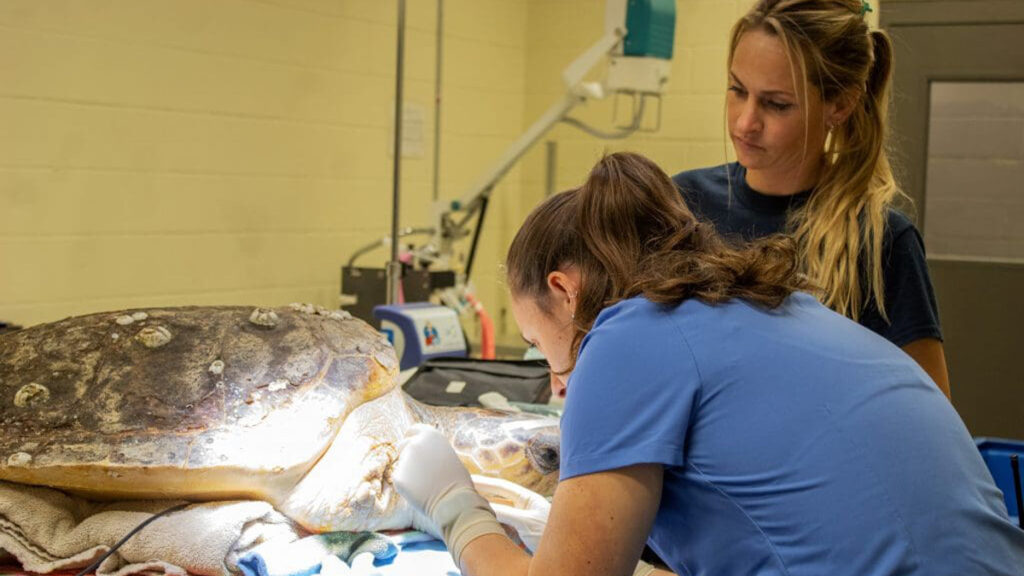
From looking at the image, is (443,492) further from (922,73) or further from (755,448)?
(922,73)

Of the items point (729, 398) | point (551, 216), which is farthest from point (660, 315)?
point (551, 216)

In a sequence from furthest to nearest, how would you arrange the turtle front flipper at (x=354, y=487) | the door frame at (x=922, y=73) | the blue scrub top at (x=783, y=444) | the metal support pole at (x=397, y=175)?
the door frame at (x=922, y=73) < the metal support pole at (x=397, y=175) < the turtle front flipper at (x=354, y=487) < the blue scrub top at (x=783, y=444)

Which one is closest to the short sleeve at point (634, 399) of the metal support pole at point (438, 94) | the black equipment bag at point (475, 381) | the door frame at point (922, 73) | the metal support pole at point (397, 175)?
the black equipment bag at point (475, 381)

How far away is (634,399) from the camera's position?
933mm

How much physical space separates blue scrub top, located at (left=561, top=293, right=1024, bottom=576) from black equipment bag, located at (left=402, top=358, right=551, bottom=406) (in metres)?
1.39

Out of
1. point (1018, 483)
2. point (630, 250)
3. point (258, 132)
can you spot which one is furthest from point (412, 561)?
point (258, 132)

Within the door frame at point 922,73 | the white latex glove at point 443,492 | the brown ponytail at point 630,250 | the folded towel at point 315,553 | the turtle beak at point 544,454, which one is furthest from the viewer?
the door frame at point 922,73

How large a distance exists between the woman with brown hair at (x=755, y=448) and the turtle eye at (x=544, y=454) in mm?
837

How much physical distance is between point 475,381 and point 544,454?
624 millimetres

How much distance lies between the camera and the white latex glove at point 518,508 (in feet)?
5.02

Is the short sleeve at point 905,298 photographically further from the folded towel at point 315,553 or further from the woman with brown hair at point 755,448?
the folded towel at point 315,553

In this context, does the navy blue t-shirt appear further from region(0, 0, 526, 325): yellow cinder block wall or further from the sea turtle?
region(0, 0, 526, 325): yellow cinder block wall

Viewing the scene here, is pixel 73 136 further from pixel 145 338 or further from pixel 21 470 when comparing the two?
pixel 21 470

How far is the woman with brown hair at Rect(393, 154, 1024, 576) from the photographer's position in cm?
90
